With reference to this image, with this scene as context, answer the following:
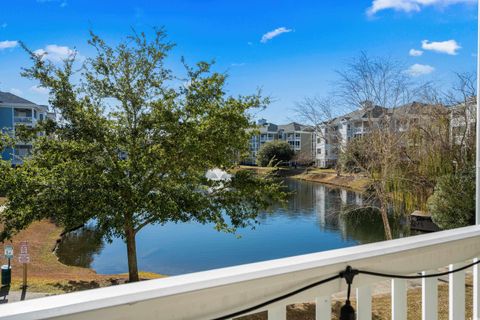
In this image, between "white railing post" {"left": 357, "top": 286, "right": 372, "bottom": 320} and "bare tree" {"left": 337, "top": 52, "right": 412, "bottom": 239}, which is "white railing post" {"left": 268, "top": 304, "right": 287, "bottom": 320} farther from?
"bare tree" {"left": 337, "top": 52, "right": 412, "bottom": 239}

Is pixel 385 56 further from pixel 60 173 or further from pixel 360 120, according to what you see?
pixel 60 173

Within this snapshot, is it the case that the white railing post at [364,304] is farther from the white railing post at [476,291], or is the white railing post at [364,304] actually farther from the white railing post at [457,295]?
the white railing post at [476,291]

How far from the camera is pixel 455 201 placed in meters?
8.98

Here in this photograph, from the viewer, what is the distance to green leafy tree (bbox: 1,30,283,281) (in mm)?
5906

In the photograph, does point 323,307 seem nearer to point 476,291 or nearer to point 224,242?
point 476,291

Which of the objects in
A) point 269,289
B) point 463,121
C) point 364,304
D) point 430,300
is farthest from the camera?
point 463,121

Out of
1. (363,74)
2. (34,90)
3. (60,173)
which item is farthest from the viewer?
(363,74)

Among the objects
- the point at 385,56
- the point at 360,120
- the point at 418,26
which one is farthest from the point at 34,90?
the point at 418,26

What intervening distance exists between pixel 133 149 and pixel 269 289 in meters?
6.26

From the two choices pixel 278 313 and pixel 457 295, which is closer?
pixel 278 313

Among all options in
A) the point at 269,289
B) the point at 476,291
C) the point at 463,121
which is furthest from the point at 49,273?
the point at 463,121

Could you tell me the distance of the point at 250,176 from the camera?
7441mm

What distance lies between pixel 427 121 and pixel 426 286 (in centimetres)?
1056

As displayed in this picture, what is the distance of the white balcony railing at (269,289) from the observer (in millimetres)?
435
